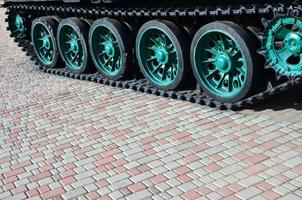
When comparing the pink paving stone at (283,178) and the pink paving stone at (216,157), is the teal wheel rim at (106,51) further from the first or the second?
the pink paving stone at (283,178)

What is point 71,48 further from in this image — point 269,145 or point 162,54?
point 269,145

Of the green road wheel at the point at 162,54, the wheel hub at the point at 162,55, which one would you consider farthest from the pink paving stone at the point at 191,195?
the wheel hub at the point at 162,55

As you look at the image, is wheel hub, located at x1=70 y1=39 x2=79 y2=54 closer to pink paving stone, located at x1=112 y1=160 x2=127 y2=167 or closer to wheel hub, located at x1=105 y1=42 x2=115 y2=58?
wheel hub, located at x1=105 y1=42 x2=115 y2=58

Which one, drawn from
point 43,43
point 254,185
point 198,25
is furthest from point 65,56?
point 254,185

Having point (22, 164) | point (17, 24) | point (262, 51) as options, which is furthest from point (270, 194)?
point (17, 24)

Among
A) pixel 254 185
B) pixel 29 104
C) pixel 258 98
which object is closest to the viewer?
pixel 254 185

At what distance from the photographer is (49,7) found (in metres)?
9.20

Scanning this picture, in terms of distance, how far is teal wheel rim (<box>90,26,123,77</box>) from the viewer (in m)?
8.17

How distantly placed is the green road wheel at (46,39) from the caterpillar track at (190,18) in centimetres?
16

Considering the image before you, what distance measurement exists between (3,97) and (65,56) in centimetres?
163

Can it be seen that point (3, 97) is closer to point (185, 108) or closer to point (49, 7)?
point (49, 7)

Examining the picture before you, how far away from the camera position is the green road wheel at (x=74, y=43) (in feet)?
28.3

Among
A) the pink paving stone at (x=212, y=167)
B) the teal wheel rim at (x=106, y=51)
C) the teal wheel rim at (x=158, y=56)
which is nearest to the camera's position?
the pink paving stone at (x=212, y=167)

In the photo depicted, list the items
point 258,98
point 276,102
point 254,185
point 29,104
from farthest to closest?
point 29,104 → point 276,102 → point 258,98 → point 254,185
